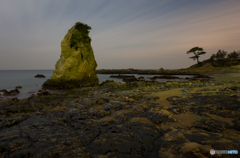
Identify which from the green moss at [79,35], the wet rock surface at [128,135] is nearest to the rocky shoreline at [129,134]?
the wet rock surface at [128,135]

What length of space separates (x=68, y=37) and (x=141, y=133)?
Result: 66.0ft

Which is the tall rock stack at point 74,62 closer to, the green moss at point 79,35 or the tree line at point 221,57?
the green moss at point 79,35

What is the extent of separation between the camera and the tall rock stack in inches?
747

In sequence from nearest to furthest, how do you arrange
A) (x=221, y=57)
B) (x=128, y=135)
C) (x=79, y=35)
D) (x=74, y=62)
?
(x=128, y=135) < (x=74, y=62) < (x=79, y=35) < (x=221, y=57)

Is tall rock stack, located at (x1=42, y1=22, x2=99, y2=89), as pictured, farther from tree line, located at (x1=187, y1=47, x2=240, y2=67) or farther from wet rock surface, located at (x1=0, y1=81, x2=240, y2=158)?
tree line, located at (x1=187, y1=47, x2=240, y2=67)

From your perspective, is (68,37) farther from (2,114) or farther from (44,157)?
Result: (44,157)

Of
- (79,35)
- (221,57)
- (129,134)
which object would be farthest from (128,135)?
(221,57)

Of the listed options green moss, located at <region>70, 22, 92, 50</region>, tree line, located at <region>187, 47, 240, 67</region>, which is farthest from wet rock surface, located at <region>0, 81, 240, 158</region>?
tree line, located at <region>187, 47, 240, 67</region>

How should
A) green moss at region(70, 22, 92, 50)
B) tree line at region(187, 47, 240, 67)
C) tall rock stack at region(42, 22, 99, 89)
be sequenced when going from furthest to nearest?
tree line at region(187, 47, 240, 67) < green moss at region(70, 22, 92, 50) < tall rock stack at region(42, 22, 99, 89)

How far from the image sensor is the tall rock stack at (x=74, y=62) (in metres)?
19.0

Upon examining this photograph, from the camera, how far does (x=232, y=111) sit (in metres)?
4.57

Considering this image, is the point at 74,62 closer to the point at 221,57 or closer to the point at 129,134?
the point at 129,134

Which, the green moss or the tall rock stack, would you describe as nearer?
the tall rock stack

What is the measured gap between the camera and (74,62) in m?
18.9
